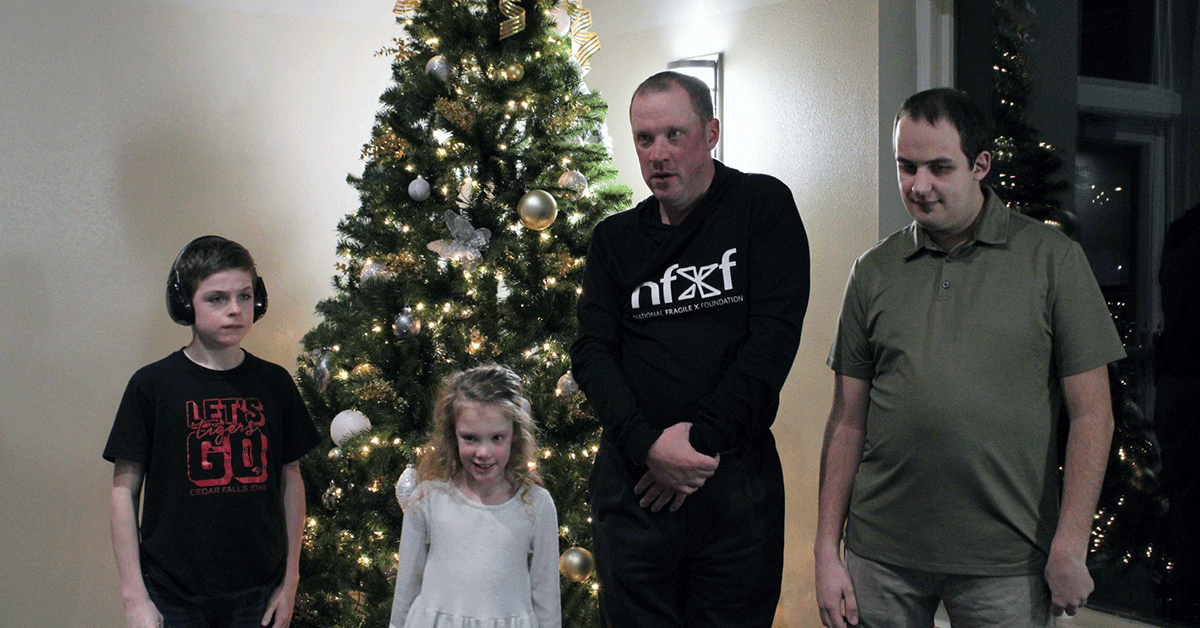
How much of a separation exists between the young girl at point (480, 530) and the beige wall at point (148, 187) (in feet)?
5.16

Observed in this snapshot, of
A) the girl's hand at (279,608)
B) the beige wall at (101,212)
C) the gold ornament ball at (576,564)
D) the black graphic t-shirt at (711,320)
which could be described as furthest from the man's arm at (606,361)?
the beige wall at (101,212)

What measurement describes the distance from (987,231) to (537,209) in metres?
1.43

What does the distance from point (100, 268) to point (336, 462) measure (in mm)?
1288

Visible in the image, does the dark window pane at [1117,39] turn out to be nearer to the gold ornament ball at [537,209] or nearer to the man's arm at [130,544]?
the gold ornament ball at [537,209]

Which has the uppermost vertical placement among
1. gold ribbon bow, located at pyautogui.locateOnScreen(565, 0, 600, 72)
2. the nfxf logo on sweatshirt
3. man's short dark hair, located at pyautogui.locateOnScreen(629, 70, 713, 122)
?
gold ribbon bow, located at pyautogui.locateOnScreen(565, 0, 600, 72)

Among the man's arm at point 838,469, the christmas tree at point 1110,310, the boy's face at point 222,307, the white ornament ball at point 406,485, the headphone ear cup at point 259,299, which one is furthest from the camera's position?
the white ornament ball at point 406,485

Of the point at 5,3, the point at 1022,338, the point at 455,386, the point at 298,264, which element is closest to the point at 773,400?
the point at 1022,338

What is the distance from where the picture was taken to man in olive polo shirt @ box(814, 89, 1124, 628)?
1.62 meters

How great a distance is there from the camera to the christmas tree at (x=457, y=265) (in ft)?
9.59

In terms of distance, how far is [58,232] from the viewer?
135 inches

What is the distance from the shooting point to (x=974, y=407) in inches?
65.2

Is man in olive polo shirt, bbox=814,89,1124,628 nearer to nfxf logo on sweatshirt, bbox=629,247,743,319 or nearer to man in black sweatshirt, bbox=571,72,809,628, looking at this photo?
man in black sweatshirt, bbox=571,72,809,628

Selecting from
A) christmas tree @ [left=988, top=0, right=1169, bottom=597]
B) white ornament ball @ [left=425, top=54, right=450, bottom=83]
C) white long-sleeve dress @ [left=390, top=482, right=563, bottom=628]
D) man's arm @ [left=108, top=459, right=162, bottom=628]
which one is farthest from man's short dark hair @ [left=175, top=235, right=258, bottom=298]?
christmas tree @ [left=988, top=0, right=1169, bottom=597]

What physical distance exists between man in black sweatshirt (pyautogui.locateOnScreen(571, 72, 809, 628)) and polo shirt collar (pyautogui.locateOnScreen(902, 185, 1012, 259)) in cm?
22
